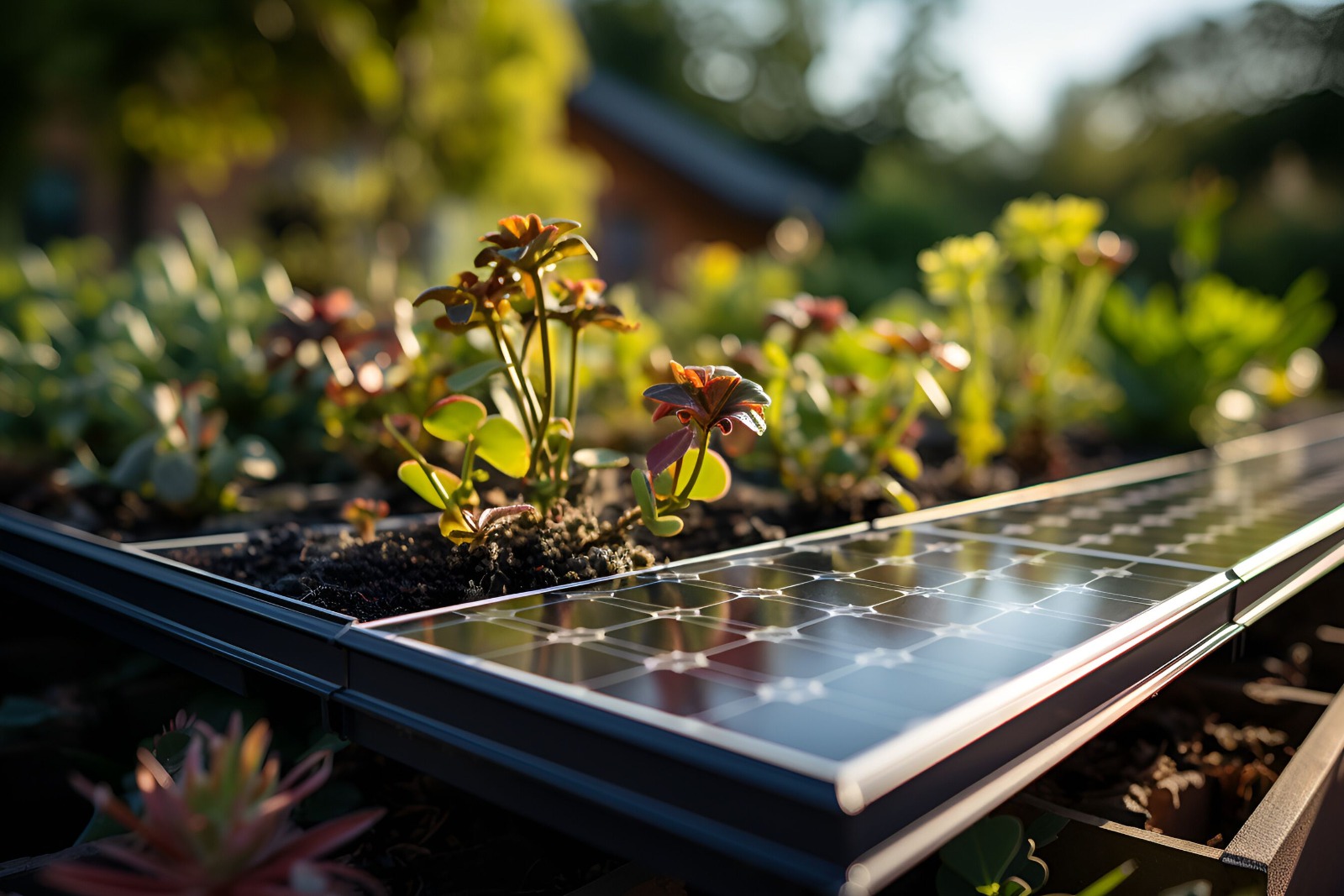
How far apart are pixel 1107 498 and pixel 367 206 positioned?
8077mm

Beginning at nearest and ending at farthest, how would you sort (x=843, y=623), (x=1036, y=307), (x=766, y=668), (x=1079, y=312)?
1. (x=766, y=668)
2. (x=843, y=623)
3. (x=1079, y=312)
4. (x=1036, y=307)

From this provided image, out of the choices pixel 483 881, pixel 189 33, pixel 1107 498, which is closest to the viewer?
pixel 483 881

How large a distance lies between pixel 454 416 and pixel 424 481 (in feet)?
0.42

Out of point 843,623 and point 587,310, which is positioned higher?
point 587,310

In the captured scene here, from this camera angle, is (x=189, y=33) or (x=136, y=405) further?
(x=189, y=33)

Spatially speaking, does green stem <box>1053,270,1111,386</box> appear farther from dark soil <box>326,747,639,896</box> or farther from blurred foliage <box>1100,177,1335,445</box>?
dark soil <box>326,747,639,896</box>

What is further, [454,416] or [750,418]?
[454,416]

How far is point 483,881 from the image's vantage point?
1.42 m

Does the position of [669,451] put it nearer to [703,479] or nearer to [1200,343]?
[703,479]

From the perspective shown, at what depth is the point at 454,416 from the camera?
171cm

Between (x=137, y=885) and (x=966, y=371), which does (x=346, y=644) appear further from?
(x=966, y=371)

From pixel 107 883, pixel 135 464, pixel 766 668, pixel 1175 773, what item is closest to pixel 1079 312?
A: pixel 1175 773

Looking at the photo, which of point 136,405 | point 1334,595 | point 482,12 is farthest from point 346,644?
point 482,12

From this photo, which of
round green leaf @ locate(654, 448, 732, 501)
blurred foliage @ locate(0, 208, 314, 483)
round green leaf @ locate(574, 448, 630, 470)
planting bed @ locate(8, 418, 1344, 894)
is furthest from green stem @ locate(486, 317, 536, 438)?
blurred foliage @ locate(0, 208, 314, 483)
